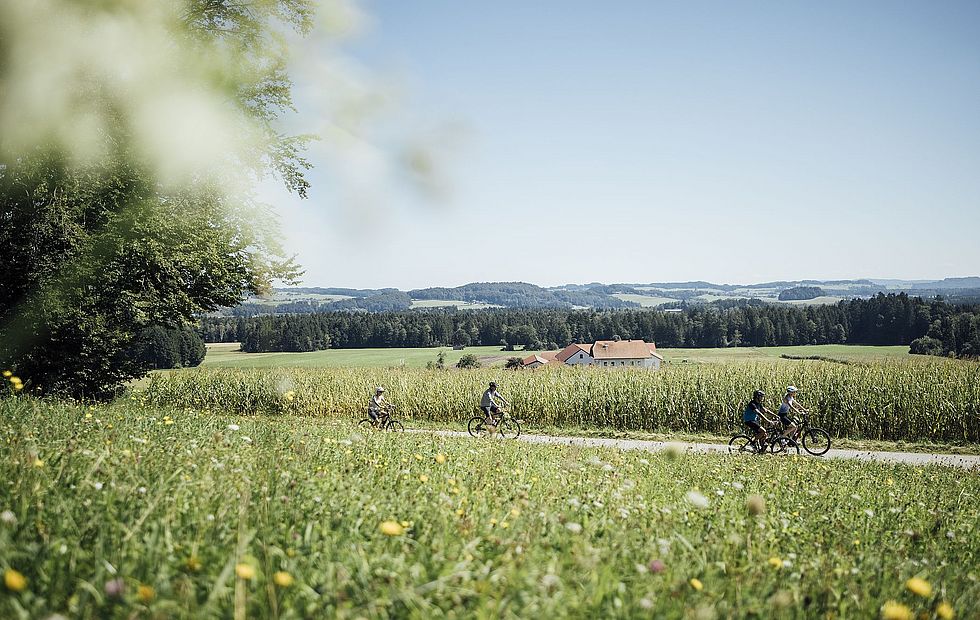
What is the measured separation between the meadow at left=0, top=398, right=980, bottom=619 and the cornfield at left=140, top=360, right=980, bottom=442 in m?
15.5

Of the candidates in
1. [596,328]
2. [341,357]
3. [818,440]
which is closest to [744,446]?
[818,440]

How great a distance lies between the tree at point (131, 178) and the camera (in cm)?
1106

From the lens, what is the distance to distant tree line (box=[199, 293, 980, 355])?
324 feet

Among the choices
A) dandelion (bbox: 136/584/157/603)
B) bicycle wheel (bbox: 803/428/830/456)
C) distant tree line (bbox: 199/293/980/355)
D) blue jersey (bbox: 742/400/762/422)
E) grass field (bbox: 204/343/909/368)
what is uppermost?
dandelion (bbox: 136/584/157/603)

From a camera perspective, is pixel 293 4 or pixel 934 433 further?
pixel 934 433

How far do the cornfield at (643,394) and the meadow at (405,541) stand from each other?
15.5 m

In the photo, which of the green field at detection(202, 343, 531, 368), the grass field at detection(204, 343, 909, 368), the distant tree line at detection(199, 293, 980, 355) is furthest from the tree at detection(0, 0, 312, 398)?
the distant tree line at detection(199, 293, 980, 355)

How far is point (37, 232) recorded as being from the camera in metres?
13.8

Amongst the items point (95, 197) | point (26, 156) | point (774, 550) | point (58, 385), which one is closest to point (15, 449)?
point (774, 550)

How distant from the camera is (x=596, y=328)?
403ft

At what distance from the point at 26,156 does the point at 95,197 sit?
6.23 feet

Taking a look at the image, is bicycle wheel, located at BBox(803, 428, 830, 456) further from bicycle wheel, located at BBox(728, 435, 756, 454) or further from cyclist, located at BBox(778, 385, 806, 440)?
bicycle wheel, located at BBox(728, 435, 756, 454)

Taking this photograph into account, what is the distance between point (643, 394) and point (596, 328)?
10219 centimetres

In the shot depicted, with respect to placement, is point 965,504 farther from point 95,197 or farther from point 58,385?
point 58,385
